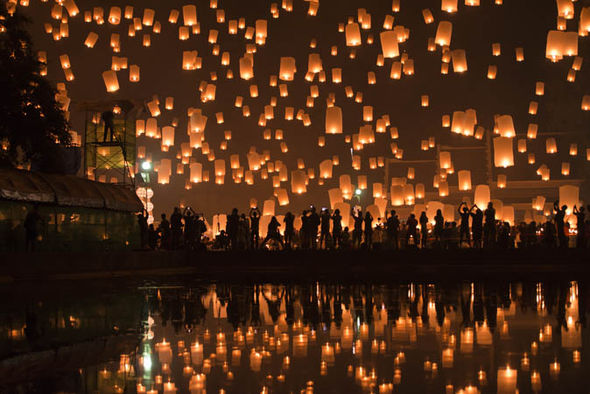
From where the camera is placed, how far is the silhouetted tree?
17.4m

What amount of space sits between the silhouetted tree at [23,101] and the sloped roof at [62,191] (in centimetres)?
174

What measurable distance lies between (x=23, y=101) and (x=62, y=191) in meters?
3.04

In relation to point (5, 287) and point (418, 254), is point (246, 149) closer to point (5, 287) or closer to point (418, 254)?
point (418, 254)

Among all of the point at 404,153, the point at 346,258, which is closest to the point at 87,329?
the point at 346,258

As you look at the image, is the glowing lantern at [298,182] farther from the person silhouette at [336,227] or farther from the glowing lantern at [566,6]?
the glowing lantern at [566,6]

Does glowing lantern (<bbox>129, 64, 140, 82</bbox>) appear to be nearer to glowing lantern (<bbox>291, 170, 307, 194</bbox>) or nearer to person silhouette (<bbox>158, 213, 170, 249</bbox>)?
glowing lantern (<bbox>291, 170, 307, 194</bbox>)

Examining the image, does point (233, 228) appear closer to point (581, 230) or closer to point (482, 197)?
point (581, 230)

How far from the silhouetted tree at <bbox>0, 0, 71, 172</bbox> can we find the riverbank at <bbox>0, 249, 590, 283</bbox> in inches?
158

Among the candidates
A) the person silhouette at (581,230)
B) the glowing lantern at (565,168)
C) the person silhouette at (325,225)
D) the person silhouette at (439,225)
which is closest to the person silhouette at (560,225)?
the person silhouette at (581,230)

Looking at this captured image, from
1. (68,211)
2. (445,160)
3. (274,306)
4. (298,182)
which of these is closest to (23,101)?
(68,211)

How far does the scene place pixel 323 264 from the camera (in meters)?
17.7

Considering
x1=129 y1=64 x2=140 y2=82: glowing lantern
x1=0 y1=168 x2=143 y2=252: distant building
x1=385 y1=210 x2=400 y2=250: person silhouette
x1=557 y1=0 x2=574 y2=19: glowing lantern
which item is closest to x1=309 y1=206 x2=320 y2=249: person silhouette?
x1=385 y1=210 x2=400 y2=250: person silhouette

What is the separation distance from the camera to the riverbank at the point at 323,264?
48.9 ft

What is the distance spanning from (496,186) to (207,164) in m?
12.0
